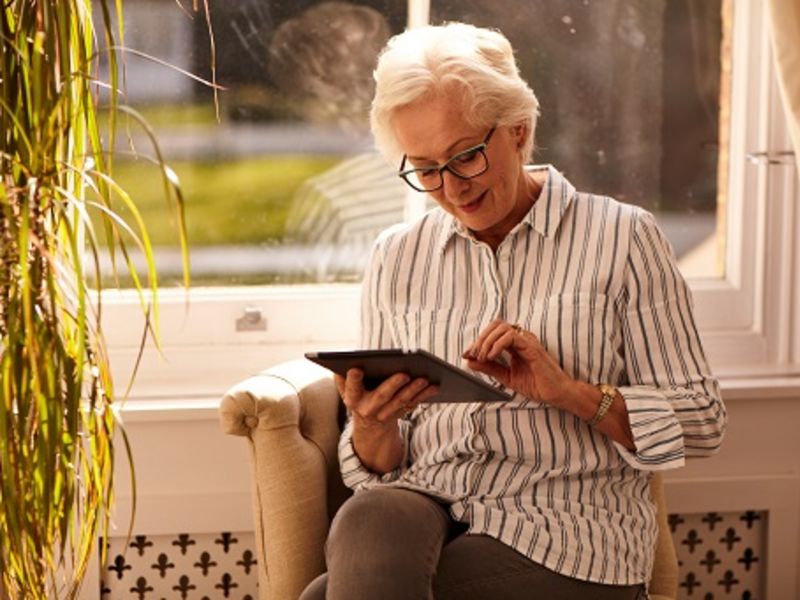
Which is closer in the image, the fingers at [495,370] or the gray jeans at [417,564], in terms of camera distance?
the gray jeans at [417,564]

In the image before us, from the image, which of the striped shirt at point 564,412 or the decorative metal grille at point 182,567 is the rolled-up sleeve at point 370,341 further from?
the decorative metal grille at point 182,567

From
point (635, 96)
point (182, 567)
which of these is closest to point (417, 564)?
point (182, 567)

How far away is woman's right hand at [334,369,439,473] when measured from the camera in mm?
2119

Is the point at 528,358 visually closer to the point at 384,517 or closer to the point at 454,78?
the point at 384,517

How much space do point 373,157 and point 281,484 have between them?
38.4 inches

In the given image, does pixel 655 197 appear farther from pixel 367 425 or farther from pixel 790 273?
pixel 367 425

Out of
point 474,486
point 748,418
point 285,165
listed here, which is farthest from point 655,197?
point 474,486

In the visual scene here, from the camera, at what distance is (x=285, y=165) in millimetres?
3023

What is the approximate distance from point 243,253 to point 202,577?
0.68 meters

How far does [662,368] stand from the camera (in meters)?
2.24

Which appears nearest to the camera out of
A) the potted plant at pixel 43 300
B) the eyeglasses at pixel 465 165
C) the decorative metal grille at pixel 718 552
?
the potted plant at pixel 43 300

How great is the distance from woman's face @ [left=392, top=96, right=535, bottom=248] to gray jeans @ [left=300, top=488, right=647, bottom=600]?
1.51 ft

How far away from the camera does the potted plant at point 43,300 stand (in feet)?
5.44

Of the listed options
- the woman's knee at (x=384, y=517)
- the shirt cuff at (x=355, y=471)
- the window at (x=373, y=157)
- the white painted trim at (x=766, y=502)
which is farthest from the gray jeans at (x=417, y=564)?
the window at (x=373, y=157)
